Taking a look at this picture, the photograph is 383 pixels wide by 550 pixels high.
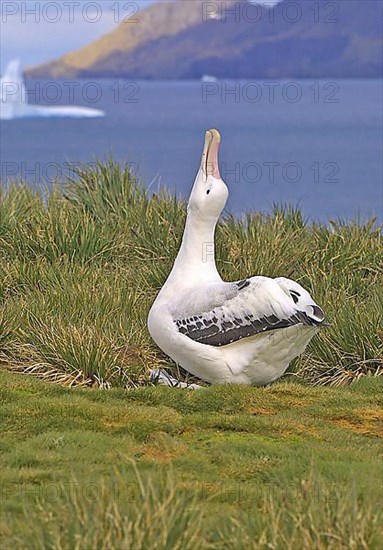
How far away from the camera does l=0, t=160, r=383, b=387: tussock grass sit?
31.6ft

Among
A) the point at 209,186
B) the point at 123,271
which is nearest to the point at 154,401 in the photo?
the point at 209,186

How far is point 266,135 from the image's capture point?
10500 cm

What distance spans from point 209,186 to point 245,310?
1.22 m

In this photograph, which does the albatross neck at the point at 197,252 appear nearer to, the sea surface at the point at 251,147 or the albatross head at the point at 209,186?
the albatross head at the point at 209,186

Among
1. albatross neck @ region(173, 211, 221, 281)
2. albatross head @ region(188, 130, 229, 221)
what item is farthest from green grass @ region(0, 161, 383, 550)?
albatross head @ region(188, 130, 229, 221)

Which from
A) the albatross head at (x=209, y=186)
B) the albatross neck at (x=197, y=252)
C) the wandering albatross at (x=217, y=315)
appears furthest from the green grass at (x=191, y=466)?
the albatross head at (x=209, y=186)

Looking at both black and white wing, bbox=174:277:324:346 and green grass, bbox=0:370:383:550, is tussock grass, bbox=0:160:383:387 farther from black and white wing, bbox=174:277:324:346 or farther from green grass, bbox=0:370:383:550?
black and white wing, bbox=174:277:324:346

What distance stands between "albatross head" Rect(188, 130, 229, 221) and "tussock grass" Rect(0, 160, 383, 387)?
1.30 meters

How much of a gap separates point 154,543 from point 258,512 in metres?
0.92

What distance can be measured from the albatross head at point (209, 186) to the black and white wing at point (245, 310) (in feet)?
2.21

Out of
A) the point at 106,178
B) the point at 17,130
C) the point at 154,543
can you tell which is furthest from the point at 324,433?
the point at 17,130

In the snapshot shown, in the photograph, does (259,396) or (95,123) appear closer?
(259,396)

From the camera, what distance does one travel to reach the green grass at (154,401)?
5293mm

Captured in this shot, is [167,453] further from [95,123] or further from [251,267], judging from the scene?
[95,123]
